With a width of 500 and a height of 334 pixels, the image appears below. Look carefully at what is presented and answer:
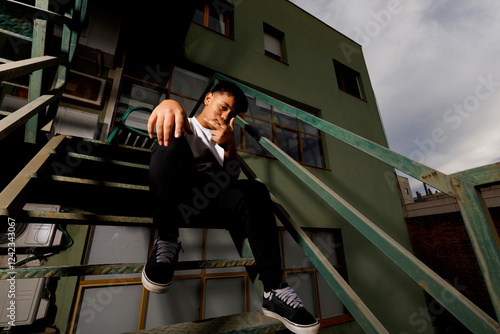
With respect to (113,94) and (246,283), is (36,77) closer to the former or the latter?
(113,94)

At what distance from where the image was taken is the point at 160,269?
940mm

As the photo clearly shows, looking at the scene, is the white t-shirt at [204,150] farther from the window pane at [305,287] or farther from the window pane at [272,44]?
the window pane at [272,44]

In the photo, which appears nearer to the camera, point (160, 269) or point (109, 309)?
point (160, 269)

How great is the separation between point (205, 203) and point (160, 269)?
0.41 metres

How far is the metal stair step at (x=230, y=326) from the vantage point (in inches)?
34.8

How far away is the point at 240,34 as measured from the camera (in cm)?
509

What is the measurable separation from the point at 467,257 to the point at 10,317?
9052 mm

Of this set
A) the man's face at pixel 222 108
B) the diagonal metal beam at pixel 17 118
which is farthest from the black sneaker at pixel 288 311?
the diagonal metal beam at pixel 17 118

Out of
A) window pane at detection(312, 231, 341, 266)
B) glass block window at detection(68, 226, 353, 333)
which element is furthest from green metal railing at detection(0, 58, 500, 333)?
window pane at detection(312, 231, 341, 266)

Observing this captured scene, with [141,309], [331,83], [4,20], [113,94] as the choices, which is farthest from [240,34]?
[141,309]

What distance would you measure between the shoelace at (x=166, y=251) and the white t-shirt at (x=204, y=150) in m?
0.48

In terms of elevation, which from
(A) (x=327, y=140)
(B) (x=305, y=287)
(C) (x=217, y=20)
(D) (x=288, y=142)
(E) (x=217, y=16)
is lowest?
(B) (x=305, y=287)

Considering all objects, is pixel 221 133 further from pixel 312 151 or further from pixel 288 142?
pixel 312 151

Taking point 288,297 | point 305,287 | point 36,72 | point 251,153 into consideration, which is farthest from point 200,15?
point 305,287
